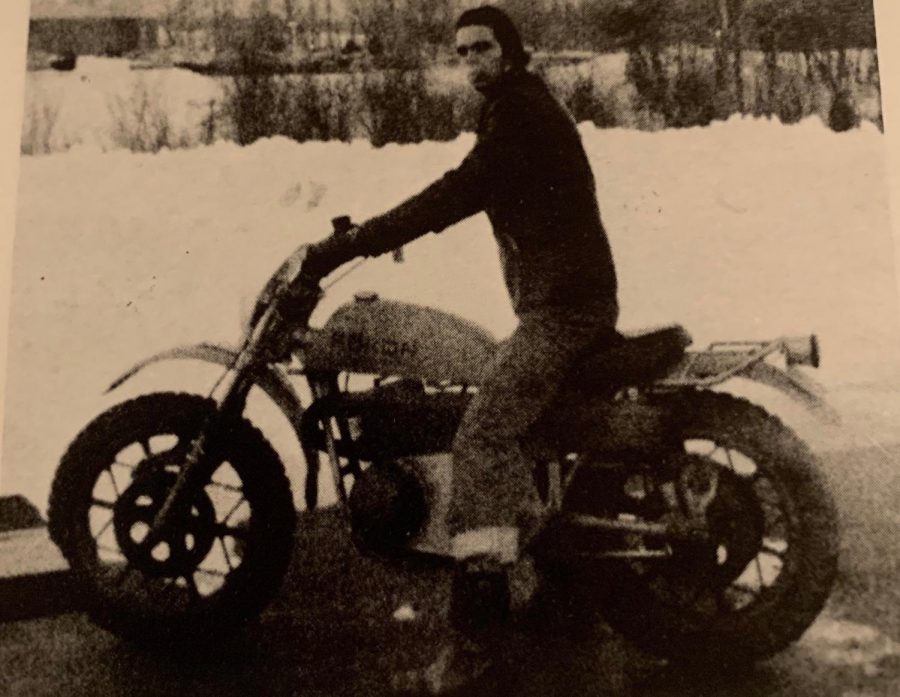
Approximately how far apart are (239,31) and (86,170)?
42cm

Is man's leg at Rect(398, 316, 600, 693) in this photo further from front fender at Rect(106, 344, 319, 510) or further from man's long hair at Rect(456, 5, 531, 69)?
man's long hair at Rect(456, 5, 531, 69)

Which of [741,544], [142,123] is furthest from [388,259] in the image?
[741,544]

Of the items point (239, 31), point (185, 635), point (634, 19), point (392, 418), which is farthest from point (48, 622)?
point (634, 19)

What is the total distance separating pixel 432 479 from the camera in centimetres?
172

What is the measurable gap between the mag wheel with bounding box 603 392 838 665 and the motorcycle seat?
77 mm

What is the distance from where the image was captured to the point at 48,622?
71.9 inches

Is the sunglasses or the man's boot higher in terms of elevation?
the sunglasses

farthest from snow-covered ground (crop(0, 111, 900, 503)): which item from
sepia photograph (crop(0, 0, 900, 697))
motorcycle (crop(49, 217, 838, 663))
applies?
motorcycle (crop(49, 217, 838, 663))

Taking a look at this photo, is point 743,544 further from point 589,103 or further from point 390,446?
point 589,103

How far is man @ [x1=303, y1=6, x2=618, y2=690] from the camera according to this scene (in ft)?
5.33

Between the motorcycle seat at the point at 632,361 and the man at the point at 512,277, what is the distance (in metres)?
0.03

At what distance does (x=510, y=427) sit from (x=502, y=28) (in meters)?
0.76

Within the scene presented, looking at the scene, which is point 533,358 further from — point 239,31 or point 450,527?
point 239,31

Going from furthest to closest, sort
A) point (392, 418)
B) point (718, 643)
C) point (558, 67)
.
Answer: point (558, 67) → point (392, 418) → point (718, 643)
